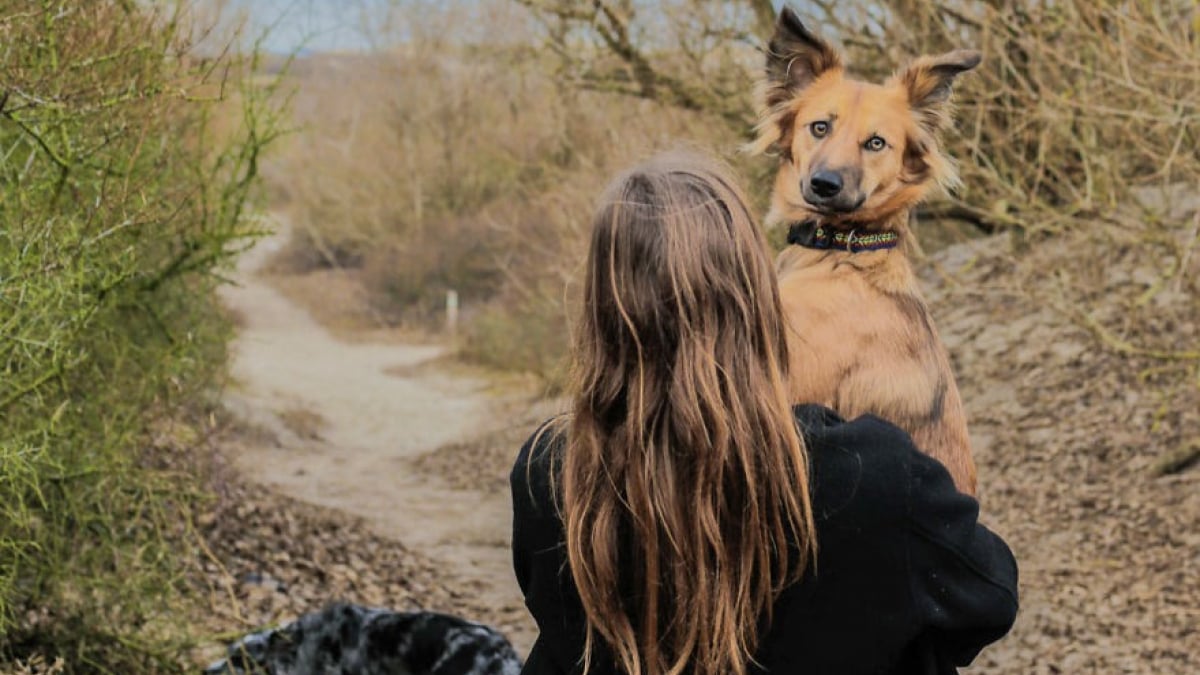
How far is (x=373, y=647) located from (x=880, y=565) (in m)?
→ 2.96

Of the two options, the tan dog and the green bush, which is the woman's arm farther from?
the green bush

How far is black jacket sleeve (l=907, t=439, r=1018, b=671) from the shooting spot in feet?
7.07

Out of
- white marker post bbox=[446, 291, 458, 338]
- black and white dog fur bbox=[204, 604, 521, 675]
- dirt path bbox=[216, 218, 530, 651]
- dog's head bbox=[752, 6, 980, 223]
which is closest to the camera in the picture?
dog's head bbox=[752, 6, 980, 223]

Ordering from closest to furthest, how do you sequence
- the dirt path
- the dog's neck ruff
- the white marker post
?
the dog's neck ruff → the dirt path → the white marker post

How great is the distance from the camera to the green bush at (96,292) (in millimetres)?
4230

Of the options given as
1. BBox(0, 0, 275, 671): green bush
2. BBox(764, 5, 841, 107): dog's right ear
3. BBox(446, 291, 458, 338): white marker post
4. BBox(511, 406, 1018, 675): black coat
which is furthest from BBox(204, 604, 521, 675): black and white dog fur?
BBox(446, 291, 458, 338): white marker post

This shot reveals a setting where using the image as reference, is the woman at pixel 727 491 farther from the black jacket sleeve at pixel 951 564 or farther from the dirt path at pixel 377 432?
the dirt path at pixel 377 432

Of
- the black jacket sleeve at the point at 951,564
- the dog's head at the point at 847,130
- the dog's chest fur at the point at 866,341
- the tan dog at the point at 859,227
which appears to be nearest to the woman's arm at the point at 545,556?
the black jacket sleeve at the point at 951,564

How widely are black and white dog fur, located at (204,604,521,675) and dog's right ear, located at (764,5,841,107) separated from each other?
2.17 meters

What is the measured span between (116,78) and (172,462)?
422cm

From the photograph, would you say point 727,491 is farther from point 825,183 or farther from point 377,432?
point 377,432

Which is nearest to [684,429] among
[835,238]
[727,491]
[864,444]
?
[727,491]

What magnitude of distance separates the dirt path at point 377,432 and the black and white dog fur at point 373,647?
3432 mm

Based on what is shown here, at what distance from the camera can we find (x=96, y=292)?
5.13 m
